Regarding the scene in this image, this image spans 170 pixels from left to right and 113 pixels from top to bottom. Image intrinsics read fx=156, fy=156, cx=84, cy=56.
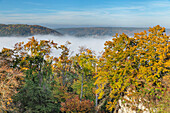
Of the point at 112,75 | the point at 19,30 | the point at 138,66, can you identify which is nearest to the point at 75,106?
the point at 112,75

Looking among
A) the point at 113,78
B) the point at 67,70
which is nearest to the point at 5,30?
the point at 67,70

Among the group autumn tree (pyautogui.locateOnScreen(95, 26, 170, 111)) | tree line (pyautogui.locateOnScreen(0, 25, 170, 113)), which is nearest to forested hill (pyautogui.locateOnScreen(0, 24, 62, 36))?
tree line (pyautogui.locateOnScreen(0, 25, 170, 113))

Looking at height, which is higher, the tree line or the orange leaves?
the tree line

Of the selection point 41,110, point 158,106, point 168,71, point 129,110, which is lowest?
point 41,110

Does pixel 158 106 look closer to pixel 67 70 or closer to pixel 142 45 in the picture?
pixel 142 45

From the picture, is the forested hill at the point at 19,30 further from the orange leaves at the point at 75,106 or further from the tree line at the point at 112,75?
the orange leaves at the point at 75,106

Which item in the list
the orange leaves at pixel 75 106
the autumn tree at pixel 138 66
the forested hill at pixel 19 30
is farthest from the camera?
the forested hill at pixel 19 30

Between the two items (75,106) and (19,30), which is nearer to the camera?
(75,106)

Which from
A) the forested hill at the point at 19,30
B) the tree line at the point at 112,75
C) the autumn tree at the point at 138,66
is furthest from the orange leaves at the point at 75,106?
the forested hill at the point at 19,30

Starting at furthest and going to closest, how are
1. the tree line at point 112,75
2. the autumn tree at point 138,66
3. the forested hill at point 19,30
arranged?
1. the forested hill at point 19,30
2. the autumn tree at point 138,66
3. the tree line at point 112,75

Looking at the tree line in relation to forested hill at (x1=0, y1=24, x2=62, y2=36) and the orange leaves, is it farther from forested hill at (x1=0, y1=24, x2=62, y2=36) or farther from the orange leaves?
forested hill at (x1=0, y1=24, x2=62, y2=36)

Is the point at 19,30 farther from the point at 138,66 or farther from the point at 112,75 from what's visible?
the point at 138,66
